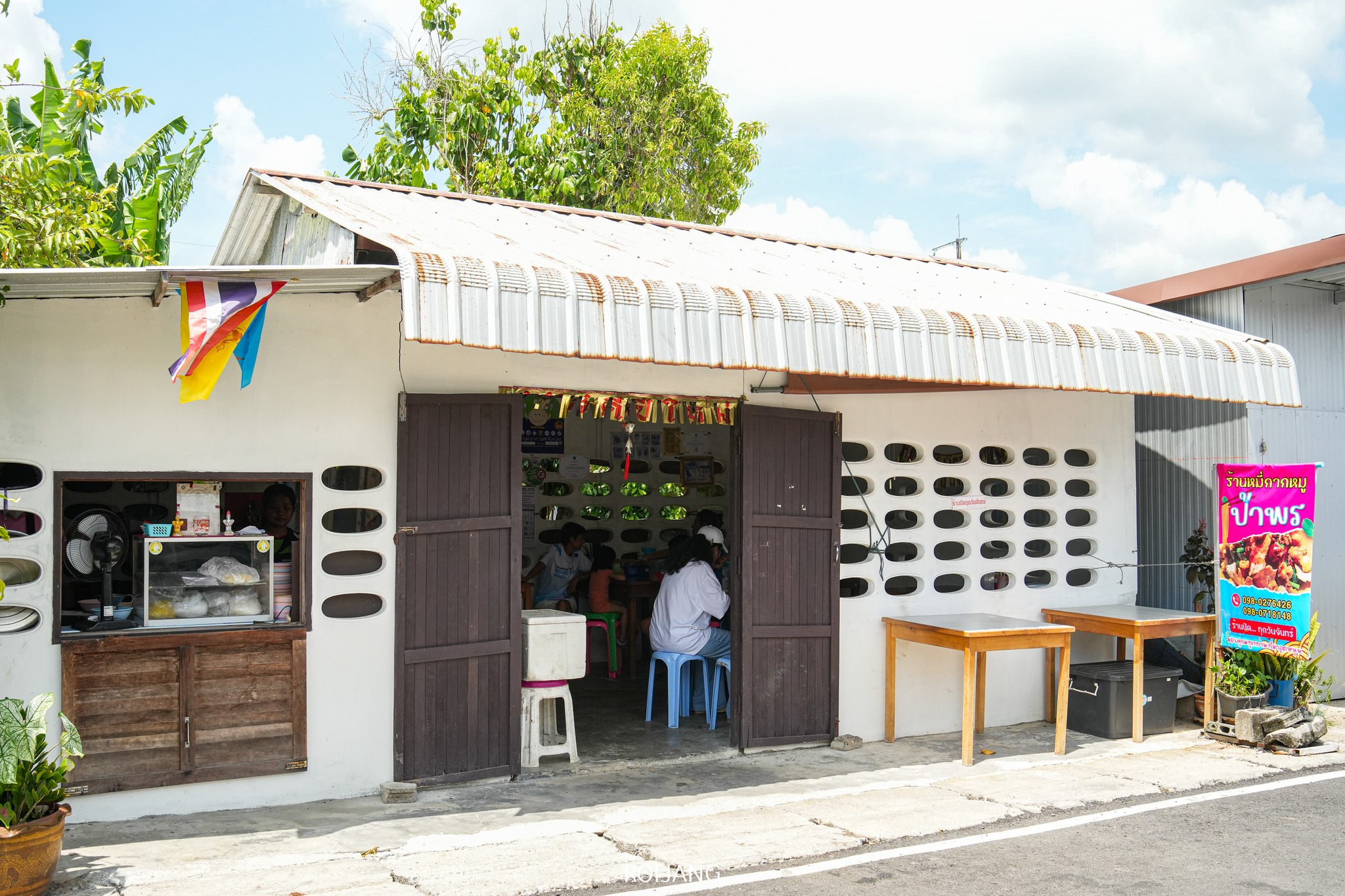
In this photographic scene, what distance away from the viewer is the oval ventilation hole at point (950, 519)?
337 inches

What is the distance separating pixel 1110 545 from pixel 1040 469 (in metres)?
1.00

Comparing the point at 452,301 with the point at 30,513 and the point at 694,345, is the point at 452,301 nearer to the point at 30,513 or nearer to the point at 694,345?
the point at 694,345

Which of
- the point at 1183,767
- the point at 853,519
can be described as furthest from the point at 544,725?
the point at 1183,767

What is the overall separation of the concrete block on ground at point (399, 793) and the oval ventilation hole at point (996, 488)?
4.91 metres

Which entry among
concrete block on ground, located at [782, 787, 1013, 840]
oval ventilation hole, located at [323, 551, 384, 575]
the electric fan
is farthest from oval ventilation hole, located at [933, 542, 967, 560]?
the electric fan

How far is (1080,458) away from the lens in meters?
9.23

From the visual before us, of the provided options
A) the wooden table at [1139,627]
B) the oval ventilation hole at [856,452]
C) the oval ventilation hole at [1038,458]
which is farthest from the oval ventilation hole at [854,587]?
the oval ventilation hole at [1038,458]

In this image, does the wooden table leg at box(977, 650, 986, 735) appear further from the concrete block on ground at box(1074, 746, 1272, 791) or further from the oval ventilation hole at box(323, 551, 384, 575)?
the oval ventilation hole at box(323, 551, 384, 575)

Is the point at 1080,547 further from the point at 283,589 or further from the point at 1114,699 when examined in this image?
the point at 283,589

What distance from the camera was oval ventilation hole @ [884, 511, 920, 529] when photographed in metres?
8.38

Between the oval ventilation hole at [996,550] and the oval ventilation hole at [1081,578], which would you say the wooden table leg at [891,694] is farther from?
the oval ventilation hole at [1081,578]

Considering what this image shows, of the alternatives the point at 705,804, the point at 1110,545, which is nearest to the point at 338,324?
the point at 705,804

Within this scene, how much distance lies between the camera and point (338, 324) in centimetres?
642

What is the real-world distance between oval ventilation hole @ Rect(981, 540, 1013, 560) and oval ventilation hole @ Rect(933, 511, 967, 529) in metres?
0.27
